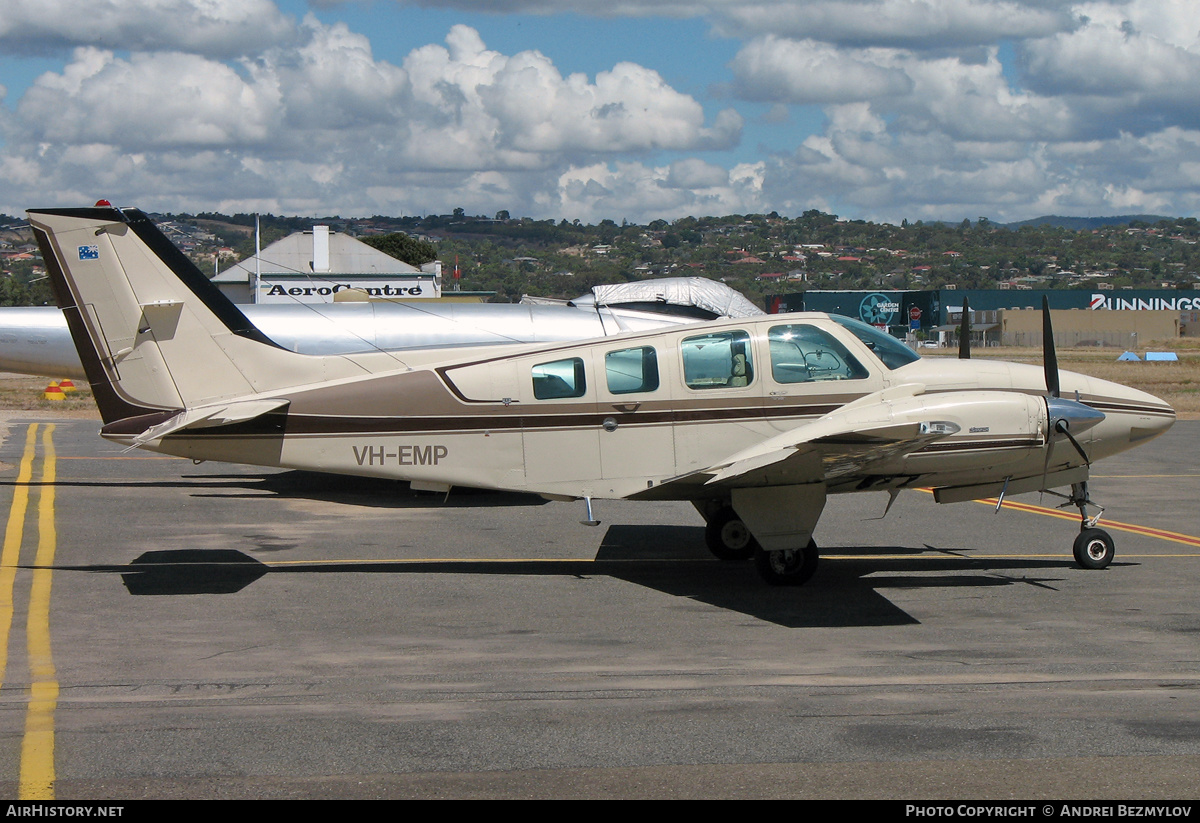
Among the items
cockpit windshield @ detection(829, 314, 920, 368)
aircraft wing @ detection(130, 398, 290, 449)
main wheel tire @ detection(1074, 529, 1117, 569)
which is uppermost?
cockpit windshield @ detection(829, 314, 920, 368)

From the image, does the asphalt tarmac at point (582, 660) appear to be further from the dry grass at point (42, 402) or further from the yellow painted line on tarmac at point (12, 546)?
the dry grass at point (42, 402)

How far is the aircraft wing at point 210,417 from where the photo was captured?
10281 millimetres

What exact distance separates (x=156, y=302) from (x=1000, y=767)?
365 inches

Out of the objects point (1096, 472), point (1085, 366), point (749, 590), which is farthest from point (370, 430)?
point (1085, 366)

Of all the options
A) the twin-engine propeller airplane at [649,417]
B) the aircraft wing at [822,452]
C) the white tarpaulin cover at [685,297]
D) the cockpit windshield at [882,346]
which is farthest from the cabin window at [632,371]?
the white tarpaulin cover at [685,297]

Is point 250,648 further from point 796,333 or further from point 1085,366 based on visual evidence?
point 1085,366

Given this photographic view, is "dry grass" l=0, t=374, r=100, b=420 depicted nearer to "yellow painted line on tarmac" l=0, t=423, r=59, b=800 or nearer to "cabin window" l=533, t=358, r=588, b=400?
"yellow painted line on tarmac" l=0, t=423, r=59, b=800

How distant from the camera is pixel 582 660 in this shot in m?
8.01

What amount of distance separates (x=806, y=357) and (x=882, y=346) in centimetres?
79

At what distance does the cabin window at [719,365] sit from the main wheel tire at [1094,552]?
12.7 feet

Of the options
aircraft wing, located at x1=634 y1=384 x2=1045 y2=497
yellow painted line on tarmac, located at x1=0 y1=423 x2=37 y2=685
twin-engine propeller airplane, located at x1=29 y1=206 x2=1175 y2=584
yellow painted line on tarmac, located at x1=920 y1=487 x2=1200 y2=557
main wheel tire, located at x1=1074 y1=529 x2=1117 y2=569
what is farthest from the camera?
yellow painted line on tarmac, located at x1=920 y1=487 x2=1200 y2=557

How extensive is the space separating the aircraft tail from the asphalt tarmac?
1.81 metres

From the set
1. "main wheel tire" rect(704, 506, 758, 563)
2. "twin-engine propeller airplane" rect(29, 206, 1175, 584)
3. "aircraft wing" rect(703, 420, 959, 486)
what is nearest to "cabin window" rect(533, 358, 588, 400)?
"twin-engine propeller airplane" rect(29, 206, 1175, 584)

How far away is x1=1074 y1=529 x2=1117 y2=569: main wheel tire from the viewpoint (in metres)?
11.0
